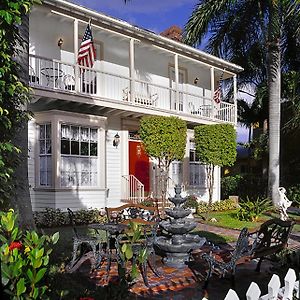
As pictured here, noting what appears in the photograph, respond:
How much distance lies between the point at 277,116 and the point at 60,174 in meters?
10.8

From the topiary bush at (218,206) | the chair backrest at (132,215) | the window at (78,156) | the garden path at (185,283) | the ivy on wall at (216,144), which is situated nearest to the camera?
the garden path at (185,283)

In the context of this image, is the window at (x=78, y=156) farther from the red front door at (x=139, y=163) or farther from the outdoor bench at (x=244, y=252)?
the outdoor bench at (x=244, y=252)

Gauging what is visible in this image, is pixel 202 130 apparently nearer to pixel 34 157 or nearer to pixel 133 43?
pixel 133 43

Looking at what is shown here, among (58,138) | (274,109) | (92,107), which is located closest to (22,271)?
(58,138)

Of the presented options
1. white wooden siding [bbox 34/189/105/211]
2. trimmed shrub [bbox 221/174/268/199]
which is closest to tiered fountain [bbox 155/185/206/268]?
white wooden siding [bbox 34/189/105/211]

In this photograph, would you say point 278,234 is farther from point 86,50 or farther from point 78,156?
point 86,50

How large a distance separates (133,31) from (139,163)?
5.40 meters

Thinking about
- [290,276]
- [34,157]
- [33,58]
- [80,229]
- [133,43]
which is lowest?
[80,229]

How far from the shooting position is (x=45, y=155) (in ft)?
46.1

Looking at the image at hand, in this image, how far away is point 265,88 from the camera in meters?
24.0

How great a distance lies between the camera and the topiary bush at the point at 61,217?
42.5 feet

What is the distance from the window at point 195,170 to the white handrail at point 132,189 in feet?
12.2

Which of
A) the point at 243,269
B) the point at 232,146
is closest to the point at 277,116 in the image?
the point at 232,146

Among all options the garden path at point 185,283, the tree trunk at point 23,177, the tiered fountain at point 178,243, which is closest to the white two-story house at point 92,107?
the tree trunk at point 23,177
